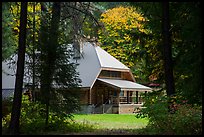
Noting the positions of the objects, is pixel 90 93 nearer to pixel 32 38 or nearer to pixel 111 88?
pixel 111 88

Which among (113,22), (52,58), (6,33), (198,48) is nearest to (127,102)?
(113,22)

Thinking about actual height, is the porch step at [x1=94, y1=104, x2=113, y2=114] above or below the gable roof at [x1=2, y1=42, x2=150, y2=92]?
below

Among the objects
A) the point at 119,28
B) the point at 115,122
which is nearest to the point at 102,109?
the point at 119,28

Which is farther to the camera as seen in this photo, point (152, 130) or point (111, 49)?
point (111, 49)

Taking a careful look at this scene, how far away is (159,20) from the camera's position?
14.9m

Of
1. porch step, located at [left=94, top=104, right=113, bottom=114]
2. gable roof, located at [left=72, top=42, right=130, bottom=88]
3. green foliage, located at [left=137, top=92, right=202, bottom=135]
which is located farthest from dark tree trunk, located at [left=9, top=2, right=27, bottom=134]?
porch step, located at [left=94, top=104, right=113, bottom=114]

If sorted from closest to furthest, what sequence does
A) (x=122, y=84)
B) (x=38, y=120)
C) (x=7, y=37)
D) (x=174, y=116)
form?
(x=174, y=116)
(x=38, y=120)
(x=7, y=37)
(x=122, y=84)

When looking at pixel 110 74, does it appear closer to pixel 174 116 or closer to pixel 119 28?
pixel 119 28

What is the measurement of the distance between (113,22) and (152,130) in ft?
109

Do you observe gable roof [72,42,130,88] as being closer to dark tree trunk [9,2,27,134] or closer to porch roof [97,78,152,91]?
porch roof [97,78,152,91]

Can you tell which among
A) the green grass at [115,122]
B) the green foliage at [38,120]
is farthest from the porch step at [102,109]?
the green foliage at [38,120]

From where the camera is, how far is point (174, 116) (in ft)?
37.8

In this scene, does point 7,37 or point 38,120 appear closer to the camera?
point 38,120

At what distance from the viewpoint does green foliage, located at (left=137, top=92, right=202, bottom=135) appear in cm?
1125
